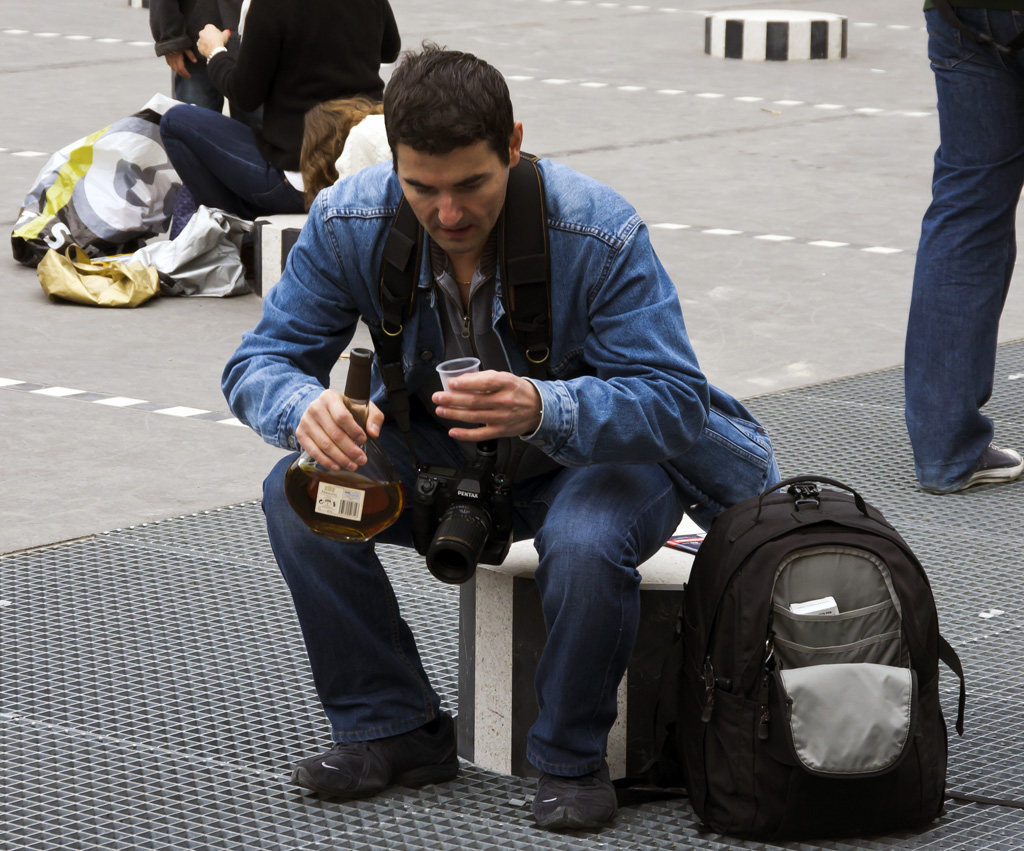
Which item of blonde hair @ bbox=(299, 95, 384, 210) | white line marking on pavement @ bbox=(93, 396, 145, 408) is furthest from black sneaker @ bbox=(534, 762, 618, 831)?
blonde hair @ bbox=(299, 95, 384, 210)

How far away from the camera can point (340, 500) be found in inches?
94.6

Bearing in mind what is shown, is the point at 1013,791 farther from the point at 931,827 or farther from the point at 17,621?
Answer: the point at 17,621

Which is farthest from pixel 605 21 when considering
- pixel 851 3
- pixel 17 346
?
pixel 17 346

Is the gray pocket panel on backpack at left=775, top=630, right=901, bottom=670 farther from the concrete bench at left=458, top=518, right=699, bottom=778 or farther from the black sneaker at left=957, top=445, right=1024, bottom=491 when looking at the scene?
the black sneaker at left=957, top=445, right=1024, bottom=491

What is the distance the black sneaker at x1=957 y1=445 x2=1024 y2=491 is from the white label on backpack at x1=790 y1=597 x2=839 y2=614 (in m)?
1.80

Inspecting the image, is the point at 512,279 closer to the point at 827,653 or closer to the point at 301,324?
the point at 301,324

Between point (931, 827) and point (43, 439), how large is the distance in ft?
8.94

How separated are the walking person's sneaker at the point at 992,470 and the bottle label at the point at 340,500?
204cm

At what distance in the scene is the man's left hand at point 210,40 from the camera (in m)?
6.18

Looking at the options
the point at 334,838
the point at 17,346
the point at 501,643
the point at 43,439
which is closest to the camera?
the point at 334,838

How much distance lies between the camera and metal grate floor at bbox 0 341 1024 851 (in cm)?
248

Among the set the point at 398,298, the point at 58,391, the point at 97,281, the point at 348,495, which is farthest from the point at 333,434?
the point at 97,281

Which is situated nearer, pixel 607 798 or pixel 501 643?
pixel 607 798

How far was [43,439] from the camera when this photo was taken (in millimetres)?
4406
